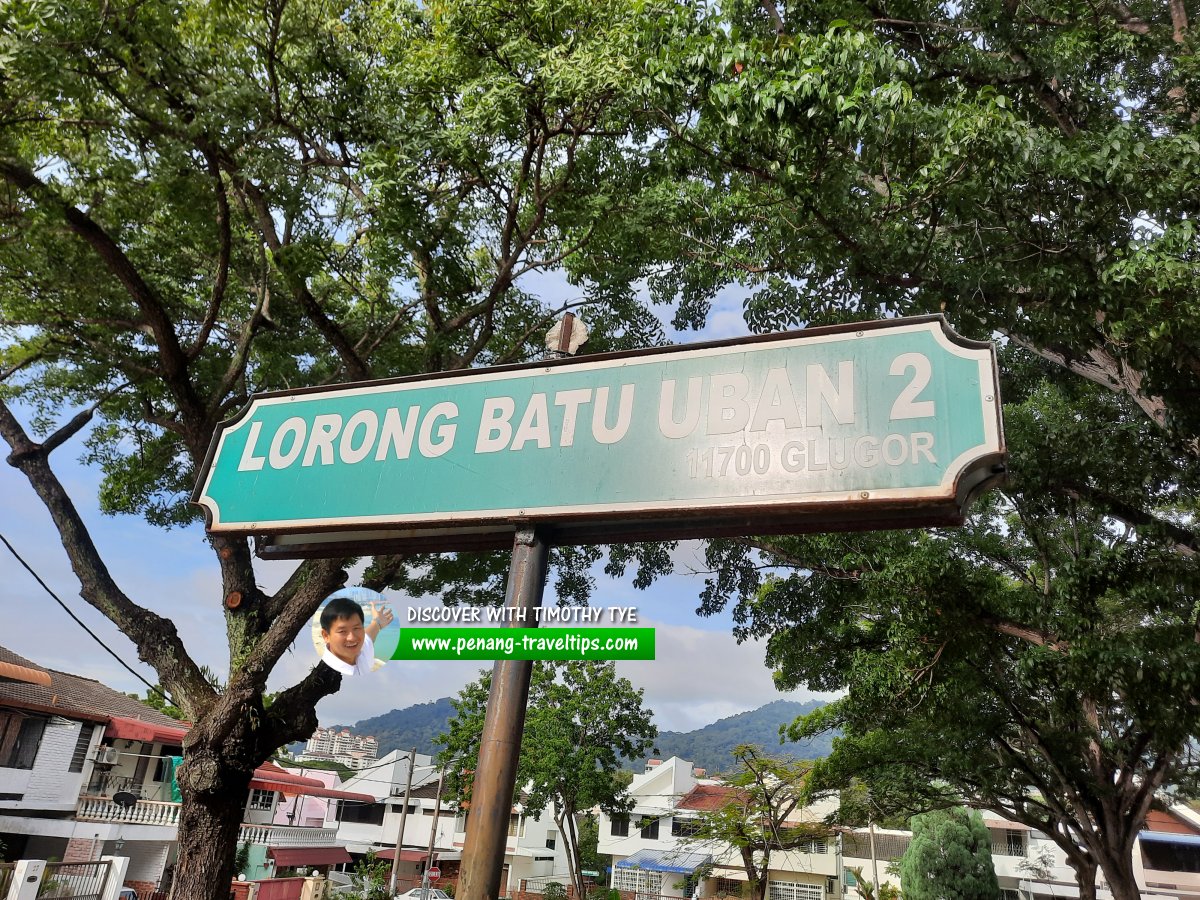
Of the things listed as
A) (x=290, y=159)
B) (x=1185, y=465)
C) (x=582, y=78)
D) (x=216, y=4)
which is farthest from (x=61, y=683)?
(x=1185, y=465)

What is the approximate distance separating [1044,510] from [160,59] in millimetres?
10442

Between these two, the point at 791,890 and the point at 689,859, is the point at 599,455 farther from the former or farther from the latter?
the point at 791,890

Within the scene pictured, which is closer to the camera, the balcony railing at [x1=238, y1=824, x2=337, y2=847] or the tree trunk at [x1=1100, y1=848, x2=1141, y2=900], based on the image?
the tree trunk at [x1=1100, y1=848, x2=1141, y2=900]

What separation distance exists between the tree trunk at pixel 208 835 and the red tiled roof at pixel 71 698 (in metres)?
10.8

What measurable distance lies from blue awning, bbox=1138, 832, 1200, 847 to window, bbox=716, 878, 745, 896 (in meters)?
15.8

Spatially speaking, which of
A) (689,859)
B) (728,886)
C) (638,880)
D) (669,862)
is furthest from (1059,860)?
(638,880)

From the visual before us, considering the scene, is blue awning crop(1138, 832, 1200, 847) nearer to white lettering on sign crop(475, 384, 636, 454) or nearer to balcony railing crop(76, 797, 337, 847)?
balcony railing crop(76, 797, 337, 847)

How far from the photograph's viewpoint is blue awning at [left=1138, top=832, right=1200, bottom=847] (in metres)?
27.8

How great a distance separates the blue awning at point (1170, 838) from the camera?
2778cm

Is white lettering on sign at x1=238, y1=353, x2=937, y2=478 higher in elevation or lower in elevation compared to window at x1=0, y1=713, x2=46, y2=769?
higher

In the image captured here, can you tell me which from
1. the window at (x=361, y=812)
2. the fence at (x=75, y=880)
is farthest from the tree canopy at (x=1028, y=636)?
the window at (x=361, y=812)

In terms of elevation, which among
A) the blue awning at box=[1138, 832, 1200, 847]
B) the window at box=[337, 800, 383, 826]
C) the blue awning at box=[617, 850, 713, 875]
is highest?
the blue awning at box=[1138, 832, 1200, 847]

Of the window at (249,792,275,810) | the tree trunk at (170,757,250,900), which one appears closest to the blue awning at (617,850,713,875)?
the window at (249,792,275,810)

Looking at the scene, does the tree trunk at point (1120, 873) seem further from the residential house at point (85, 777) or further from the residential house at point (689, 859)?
the residential house at point (689, 859)
